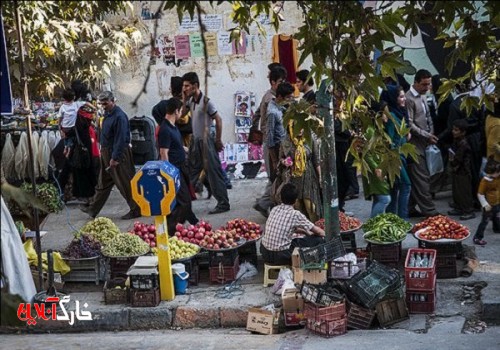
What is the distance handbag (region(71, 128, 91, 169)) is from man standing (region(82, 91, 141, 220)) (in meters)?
0.42

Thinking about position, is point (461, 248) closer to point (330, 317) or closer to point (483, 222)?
point (483, 222)

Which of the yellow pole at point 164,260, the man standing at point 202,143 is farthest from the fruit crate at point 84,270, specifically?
the man standing at point 202,143

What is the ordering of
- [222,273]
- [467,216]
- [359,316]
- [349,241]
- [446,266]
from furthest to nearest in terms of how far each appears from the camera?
[467,216], [349,241], [222,273], [446,266], [359,316]

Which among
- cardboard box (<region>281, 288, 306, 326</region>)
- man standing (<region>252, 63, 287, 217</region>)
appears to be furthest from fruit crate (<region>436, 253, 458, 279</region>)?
man standing (<region>252, 63, 287, 217</region>)

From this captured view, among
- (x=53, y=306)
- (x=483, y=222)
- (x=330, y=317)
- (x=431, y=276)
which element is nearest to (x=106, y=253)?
(x=53, y=306)

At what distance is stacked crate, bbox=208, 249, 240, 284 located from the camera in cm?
1072

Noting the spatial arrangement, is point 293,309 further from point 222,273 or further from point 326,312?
point 222,273

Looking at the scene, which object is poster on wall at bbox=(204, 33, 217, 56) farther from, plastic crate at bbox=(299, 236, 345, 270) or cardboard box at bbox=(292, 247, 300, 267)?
plastic crate at bbox=(299, 236, 345, 270)

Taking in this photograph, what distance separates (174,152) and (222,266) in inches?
87.7

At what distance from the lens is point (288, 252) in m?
10.5

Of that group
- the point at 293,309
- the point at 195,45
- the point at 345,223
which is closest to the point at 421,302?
the point at 293,309

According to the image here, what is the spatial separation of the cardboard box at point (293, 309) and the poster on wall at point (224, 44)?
6.21 m

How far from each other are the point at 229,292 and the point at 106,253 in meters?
1.46

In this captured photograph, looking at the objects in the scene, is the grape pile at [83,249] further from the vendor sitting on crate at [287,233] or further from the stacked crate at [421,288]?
the stacked crate at [421,288]
